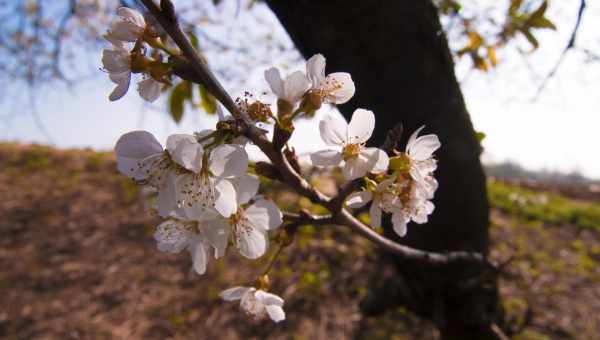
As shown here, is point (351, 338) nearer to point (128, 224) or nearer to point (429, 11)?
point (429, 11)

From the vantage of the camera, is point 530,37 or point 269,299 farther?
point 530,37

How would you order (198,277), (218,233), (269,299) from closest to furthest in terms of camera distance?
1. (218,233)
2. (269,299)
3. (198,277)

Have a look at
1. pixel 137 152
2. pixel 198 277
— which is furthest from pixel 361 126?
pixel 198 277

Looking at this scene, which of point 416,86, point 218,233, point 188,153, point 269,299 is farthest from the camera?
point 416,86

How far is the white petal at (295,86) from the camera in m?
0.51

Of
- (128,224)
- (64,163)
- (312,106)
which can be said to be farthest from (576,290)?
(64,163)

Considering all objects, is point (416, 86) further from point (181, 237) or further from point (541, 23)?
point (181, 237)

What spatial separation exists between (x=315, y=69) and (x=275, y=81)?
0.21ft

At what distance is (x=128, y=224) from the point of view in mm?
3355

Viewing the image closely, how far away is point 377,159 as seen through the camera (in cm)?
53

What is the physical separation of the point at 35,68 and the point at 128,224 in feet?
4.95

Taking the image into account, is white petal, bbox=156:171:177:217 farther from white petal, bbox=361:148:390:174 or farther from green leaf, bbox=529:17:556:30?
green leaf, bbox=529:17:556:30

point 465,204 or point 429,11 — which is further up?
point 429,11

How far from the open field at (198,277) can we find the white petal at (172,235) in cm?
155
